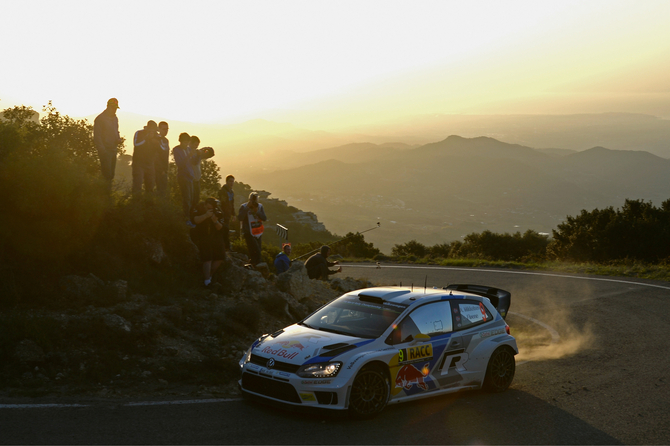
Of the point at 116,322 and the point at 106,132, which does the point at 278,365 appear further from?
the point at 106,132

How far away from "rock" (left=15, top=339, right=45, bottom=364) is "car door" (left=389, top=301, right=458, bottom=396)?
5.16 metres

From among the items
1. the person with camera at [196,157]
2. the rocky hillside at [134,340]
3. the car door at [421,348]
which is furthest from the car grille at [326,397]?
the person with camera at [196,157]

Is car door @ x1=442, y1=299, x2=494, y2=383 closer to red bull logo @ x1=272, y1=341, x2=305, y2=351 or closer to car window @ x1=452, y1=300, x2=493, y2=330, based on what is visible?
car window @ x1=452, y1=300, x2=493, y2=330

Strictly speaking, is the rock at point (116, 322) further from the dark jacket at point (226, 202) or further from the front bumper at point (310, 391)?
the dark jacket at point (226, 202)

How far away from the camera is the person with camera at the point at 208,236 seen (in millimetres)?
11766

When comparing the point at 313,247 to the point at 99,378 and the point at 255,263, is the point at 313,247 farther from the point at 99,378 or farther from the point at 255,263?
the point at 99,378

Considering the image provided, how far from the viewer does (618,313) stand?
15.3 meters

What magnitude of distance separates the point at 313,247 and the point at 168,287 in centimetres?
2143

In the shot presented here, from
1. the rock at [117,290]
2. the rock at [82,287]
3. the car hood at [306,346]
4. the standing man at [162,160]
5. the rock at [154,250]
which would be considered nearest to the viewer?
the car hood at [306,346]

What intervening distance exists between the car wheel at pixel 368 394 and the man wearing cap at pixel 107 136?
28.7ft

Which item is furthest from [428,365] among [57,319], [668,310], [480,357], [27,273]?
[668,310]

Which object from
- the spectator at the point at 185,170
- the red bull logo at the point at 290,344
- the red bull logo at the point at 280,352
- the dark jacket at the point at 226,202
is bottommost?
the red bull logo at the point at 280,352

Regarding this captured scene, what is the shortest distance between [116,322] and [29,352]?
1.44 meters

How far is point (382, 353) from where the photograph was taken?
702cm
